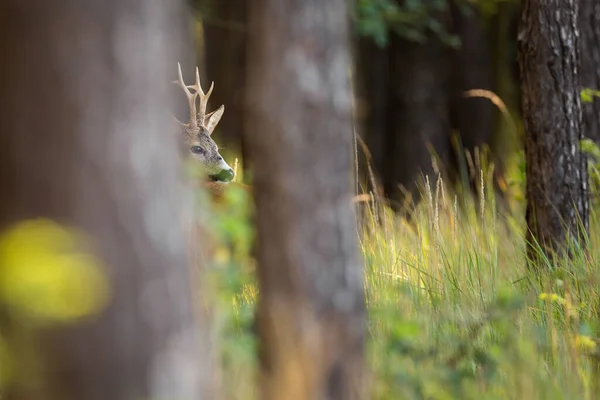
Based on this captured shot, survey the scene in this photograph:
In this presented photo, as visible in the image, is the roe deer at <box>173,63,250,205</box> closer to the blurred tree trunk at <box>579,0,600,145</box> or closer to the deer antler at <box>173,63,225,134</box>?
the deer antler at <box>173,63,225,134</box>

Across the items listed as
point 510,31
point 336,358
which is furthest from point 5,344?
point 510,31

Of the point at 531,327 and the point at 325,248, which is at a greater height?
the point at 325,248

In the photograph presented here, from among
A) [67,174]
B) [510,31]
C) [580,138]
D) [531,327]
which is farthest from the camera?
[510,31]

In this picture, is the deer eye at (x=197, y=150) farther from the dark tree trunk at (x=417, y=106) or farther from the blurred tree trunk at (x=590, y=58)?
the dark tree trunk at (x=417, y=106)

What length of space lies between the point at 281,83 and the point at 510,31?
40.3 ft

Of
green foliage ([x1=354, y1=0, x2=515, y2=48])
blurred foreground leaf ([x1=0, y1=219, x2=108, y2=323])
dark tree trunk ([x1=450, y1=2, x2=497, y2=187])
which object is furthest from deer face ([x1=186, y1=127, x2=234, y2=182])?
dark tree trunk ([x1=450, y1=2, x2=497, y2=187])

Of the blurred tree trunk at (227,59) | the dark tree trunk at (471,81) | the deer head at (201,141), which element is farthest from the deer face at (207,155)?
the dark tree trunk at (471,81)

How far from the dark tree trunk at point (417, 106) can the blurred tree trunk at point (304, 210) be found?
35.2ft

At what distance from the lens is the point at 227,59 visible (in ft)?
40.5

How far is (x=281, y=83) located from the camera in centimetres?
298

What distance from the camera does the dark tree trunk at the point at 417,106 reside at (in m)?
13.9

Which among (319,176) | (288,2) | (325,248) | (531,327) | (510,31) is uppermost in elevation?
(510,31)

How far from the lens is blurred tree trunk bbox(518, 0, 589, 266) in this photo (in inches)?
226

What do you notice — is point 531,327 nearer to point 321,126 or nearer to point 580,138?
point 321,126
